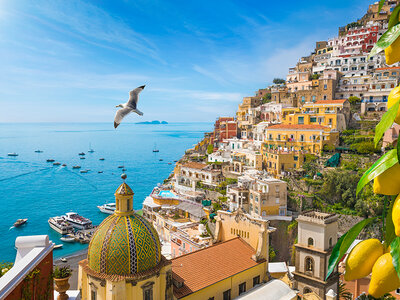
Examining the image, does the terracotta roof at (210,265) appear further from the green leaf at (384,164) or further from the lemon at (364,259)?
the green leaf at (384,164)

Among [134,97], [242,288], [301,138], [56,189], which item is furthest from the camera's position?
[56,189]

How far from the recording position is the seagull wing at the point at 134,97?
1079 centimetres

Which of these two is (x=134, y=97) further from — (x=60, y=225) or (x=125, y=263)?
(x=60, y=225)

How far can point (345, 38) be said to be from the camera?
60.1 metres

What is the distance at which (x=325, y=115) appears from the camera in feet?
135

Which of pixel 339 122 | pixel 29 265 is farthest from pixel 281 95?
pixel 29 265

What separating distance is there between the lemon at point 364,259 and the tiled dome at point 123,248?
9743 mm

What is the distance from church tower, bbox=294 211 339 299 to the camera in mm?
16188

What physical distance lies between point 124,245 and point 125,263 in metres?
0.59

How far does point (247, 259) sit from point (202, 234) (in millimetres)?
12836

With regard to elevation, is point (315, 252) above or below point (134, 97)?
below

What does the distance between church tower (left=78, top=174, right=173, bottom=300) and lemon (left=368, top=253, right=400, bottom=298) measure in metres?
9.81

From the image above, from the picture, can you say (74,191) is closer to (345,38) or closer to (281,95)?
(281,95)

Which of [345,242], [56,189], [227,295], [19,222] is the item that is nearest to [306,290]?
[227,295]
